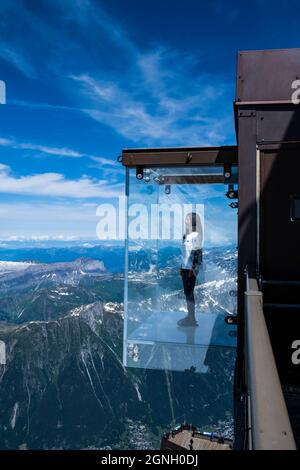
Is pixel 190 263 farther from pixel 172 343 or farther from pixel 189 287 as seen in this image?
pixel 172 343

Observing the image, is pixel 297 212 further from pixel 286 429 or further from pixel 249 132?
pixel 286 429

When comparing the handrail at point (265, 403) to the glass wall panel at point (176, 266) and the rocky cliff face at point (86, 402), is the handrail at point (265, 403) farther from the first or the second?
the rocky cliff face at point (86, 402)

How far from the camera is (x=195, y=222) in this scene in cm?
823

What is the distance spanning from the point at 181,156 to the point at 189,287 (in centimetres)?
262

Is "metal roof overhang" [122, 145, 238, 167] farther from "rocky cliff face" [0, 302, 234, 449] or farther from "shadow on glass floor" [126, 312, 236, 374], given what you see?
"rocky cliff face" [0, 302, 234, 449]

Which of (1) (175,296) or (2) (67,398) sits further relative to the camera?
(2) (67,398)

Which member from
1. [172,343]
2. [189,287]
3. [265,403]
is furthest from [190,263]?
[265,403]

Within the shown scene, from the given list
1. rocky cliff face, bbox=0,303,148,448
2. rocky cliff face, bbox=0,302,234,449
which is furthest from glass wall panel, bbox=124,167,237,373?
rocky cliff face, bbox=0,303,148,448

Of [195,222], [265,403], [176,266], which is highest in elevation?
[195,222]

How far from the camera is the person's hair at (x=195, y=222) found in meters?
8.19

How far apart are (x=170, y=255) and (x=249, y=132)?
3314 mm
